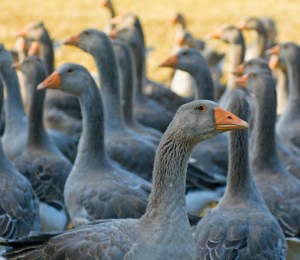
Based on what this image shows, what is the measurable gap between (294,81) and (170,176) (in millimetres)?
6651

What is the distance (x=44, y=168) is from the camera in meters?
9.83

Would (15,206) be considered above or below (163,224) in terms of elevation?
below

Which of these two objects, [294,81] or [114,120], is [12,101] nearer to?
[114,120]

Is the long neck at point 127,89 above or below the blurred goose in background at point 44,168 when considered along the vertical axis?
above

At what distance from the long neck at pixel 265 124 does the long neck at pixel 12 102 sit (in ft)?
9.77

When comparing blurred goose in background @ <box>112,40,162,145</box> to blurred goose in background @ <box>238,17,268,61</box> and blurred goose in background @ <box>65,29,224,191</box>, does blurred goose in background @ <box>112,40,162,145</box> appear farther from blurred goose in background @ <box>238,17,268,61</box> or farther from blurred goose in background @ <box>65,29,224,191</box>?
blurred goose in background @ <box>238,17,268,61</box>

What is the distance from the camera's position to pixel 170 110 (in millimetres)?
14023

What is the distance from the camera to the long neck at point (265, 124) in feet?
30.6

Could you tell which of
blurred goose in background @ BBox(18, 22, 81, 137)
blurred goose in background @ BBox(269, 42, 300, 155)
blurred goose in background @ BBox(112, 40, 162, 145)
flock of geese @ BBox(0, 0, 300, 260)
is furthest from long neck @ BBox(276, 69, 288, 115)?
blurred goose in background @ BBox(18, 22, 81, 137)

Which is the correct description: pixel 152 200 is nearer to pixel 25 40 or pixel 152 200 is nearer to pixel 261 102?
pixel 261 102

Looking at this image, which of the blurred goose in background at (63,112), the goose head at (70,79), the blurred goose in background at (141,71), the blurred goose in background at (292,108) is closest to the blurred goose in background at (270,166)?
the blurred goose in background at (292,108)

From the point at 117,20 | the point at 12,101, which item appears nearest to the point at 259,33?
the point at 117,20

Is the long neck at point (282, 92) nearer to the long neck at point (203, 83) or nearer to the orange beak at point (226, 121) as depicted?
the long neck at point (203, 83)

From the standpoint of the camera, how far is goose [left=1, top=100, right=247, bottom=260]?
5961 millimetres
